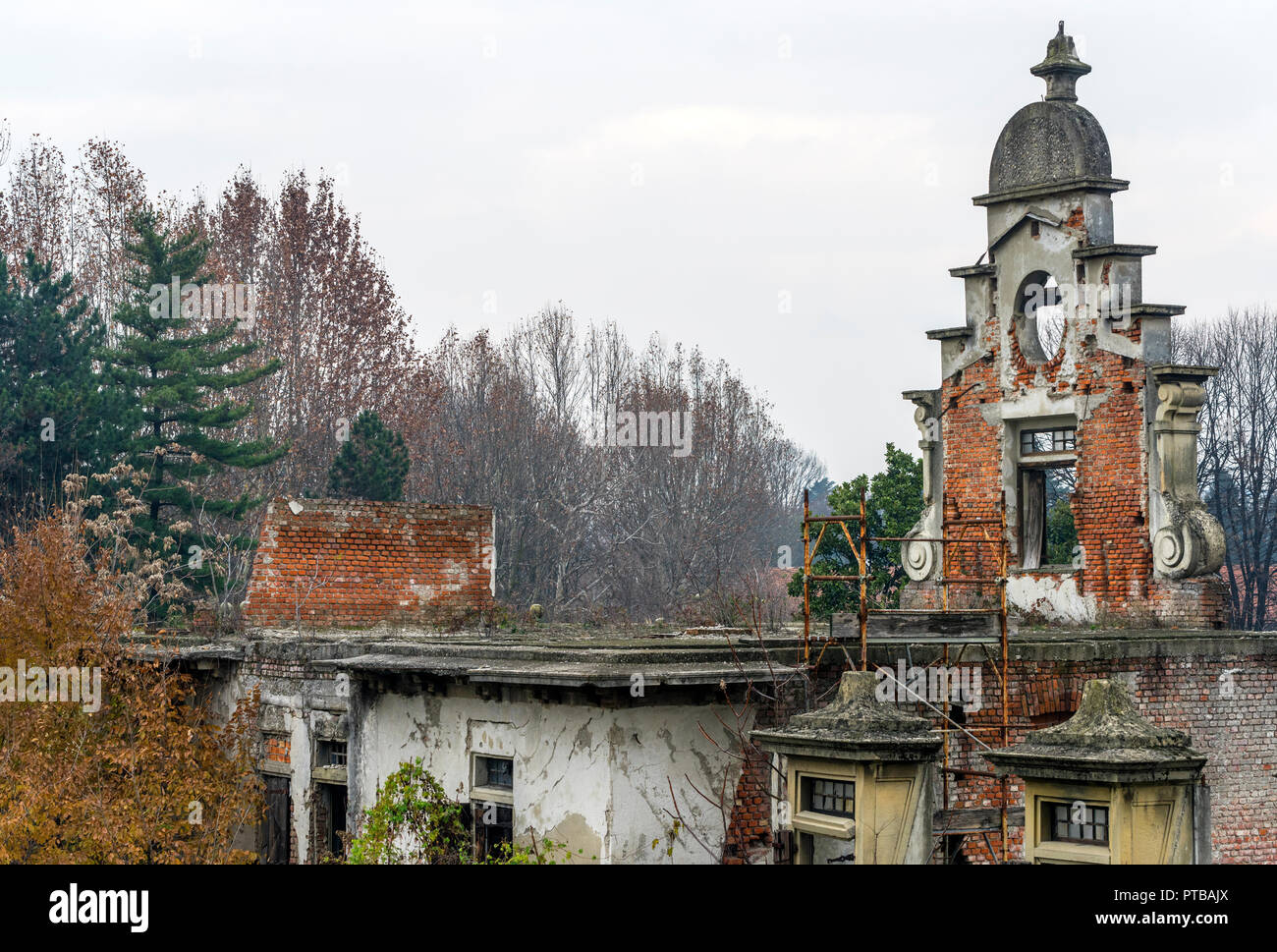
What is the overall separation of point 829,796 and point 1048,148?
11389 mm

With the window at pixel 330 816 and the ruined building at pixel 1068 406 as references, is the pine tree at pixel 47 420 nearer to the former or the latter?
the window at pixel 330 816

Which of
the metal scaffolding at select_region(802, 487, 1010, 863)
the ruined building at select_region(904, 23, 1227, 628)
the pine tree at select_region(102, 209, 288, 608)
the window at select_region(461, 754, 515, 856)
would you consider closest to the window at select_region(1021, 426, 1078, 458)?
the ruined building at select_region(904, 23, 1227, 628)

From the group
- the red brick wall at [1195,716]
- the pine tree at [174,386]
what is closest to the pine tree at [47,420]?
the pine tree at [174,386]

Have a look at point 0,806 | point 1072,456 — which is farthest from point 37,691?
point 1072,456

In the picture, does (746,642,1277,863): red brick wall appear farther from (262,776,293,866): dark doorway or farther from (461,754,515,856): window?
(262,776,293,866): dark doorway

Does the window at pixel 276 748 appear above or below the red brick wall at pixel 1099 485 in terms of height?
below

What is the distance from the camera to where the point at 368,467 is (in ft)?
136

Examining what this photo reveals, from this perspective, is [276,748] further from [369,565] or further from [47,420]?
[47,420]

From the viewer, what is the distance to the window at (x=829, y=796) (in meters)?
13.3

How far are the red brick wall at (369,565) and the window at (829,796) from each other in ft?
36.1

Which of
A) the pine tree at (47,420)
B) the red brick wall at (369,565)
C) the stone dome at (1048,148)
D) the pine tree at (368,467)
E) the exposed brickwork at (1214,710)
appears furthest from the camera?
the pine tree at (368,467)

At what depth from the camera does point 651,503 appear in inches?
2277

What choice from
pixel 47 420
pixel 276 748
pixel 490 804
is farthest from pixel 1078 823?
pixel 47 420

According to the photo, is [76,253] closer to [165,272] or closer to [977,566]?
[165,272]
